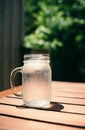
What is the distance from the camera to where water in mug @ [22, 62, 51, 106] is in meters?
0.98

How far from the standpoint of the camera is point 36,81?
0.98m

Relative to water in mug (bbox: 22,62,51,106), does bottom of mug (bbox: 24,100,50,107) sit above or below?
below

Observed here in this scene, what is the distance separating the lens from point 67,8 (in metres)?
6.10

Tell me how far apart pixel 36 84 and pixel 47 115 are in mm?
128

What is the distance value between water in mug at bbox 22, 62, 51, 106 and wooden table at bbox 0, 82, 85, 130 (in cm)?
3

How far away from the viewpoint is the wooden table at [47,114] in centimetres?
80

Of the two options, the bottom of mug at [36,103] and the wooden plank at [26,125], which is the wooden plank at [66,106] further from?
the wooden plank at [26,125]

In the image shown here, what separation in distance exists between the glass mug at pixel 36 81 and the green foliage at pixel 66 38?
14.5 ft

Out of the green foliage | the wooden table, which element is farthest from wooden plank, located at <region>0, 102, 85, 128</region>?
the green foliage

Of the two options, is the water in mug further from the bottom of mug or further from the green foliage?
the green foliage

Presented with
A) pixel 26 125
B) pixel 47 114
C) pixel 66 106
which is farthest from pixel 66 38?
pixel 26 125

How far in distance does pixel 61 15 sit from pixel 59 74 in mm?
1436

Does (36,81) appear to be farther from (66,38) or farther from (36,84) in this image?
(66,38)

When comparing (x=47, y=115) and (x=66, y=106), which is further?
(x=66, y=106)
